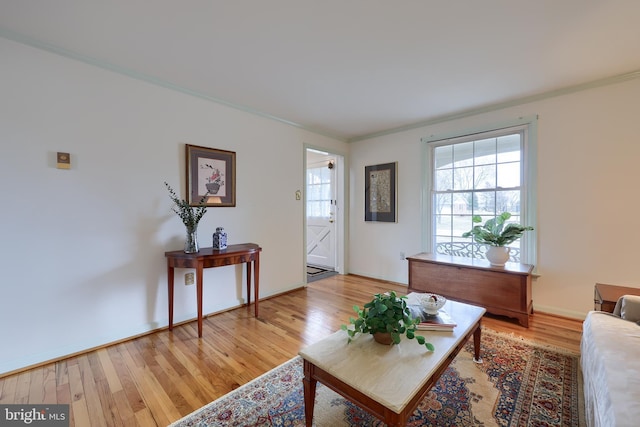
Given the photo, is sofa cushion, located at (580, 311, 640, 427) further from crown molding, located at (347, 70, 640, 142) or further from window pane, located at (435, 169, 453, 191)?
crown molding, located at (347, 70, 640, 142)

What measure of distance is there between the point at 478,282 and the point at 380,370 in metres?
2.08

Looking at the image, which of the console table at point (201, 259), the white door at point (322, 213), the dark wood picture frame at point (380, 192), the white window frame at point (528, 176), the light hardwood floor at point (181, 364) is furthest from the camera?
the white door at point (322, 213)

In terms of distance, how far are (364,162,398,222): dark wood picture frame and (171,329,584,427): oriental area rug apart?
234 cm

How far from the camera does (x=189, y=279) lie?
103 inches

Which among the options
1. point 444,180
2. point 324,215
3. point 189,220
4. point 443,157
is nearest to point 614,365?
point 444,180

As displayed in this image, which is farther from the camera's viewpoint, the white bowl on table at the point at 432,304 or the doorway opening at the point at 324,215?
the doorway opening at the point at 324,215

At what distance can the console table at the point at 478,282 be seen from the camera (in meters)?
2.46

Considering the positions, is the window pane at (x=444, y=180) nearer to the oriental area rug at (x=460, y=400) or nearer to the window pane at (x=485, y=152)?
the window pane at (x=485, y=152)

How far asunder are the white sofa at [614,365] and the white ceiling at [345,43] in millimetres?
1840

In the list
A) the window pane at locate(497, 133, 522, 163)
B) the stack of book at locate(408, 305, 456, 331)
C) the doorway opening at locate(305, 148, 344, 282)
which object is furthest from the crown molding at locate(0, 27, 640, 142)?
the stack of book at locate(408, 305, 456, 331)

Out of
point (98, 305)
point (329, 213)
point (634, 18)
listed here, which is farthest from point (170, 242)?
point (634, 18)

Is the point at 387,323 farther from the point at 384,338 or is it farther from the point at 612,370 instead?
the point at 612,370

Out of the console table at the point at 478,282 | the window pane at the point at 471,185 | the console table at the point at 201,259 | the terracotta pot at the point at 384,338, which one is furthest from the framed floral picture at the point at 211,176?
the window pane at the point at 471,185

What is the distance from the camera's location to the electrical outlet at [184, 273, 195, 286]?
8.54 feet
